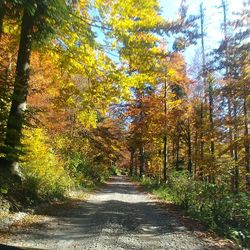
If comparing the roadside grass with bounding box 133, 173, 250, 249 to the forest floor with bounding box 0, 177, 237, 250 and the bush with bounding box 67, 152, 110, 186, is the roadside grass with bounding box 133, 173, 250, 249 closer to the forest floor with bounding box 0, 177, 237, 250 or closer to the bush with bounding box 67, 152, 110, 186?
the forest floor with bounding box 0, 177, 237, 250

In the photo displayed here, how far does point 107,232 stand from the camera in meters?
9.42

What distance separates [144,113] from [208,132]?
8.57 metres

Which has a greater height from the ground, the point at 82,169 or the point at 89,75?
the point at 89,75

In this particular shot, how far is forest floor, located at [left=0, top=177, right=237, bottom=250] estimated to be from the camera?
319 inches

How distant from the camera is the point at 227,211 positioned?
11.1 metres

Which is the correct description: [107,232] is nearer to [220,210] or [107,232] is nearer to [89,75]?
[220,210]

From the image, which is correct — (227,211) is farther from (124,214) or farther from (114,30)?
(114,30)

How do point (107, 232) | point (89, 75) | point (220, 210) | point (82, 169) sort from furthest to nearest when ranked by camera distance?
point (82, 169) → point (89, 75) → point (220, 210) → point (107, 232)

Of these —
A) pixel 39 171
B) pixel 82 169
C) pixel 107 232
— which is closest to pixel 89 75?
pixel 39 171

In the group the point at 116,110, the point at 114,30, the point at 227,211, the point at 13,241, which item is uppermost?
the point at 116,110

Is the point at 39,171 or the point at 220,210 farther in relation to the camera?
the point at 39,171

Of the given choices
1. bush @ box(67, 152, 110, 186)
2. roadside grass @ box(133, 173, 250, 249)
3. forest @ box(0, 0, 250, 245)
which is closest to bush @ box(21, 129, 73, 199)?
forest @ box(0, 0, 250, 245)

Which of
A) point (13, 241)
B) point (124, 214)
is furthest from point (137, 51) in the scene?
point (13, 241)

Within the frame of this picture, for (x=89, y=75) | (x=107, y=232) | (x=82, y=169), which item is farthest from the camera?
(x=82, y=169)
